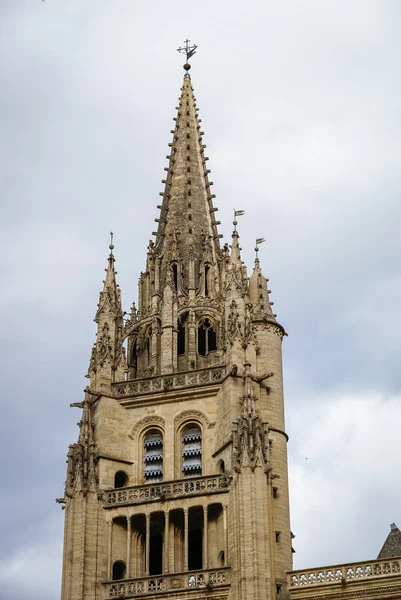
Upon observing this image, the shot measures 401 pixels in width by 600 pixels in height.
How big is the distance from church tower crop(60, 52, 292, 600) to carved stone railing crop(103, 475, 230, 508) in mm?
45

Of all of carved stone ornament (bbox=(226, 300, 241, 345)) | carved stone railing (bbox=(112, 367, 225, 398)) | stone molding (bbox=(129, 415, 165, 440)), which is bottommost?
stone molding (bbox=(129, 415, 165, 440))

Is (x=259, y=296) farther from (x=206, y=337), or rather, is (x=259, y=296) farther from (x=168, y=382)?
(x=168, y=382)

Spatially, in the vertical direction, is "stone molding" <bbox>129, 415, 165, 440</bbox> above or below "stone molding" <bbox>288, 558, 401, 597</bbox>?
above

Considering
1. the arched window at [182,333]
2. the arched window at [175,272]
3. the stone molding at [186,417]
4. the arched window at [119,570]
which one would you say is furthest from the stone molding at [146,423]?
the arched window at [175,272]

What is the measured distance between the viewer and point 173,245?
58.8m

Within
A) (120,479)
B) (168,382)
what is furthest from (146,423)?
(120,479)

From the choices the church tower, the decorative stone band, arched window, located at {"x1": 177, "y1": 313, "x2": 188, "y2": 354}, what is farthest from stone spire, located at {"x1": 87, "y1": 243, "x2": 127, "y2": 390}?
the decorative stone band

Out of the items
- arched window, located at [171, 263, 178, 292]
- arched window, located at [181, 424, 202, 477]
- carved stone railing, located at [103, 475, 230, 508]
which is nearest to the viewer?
carved stone railing, located at [103, 475, 230, 508]

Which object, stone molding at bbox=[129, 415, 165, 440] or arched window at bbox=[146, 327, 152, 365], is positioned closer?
stone molding at bbox=[129, 415, 165, 440]

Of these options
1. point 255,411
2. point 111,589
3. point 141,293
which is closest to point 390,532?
point 255,411

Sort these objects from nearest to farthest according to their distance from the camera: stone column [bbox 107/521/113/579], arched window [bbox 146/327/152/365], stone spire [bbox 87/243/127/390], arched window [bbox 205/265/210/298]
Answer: stone column [bbox 107/521/113/579] < stone spire [bbox 87/243/127/390] < arched window [bbox 146/327/152/365] < arched window [bbox 205/265/210/298]

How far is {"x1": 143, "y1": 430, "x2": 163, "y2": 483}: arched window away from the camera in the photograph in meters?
51.3

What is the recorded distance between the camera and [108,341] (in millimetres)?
54875

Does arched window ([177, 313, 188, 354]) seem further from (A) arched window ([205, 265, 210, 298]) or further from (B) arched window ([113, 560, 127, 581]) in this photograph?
(B) arched window ([113, 560, 127, 581])
